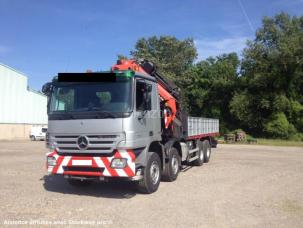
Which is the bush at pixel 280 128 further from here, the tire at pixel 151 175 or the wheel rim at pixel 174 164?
the tire at pixel 151 175

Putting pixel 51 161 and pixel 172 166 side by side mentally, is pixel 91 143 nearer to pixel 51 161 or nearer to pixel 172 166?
pixel 51 161

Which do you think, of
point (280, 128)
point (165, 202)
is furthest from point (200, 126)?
point (280, 128)

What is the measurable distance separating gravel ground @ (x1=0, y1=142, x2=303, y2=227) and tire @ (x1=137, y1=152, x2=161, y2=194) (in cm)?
19

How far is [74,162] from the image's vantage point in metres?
8.51

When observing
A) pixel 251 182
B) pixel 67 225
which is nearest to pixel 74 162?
pixel 67 225

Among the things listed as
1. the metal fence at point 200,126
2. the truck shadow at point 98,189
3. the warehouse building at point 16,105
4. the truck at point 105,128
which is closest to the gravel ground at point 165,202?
the truck shadow at point 98,189

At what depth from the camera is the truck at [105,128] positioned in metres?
8.23

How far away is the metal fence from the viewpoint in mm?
13070

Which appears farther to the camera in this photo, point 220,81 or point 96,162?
point 220,81

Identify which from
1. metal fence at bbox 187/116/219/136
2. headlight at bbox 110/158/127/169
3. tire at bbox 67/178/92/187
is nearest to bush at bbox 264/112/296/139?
metal fence at bbox 187/116/219/136

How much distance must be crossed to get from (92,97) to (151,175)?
242cm

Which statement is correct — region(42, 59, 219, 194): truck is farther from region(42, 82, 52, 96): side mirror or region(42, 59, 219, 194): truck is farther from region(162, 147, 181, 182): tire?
region(162, 147, 181, 182): tire

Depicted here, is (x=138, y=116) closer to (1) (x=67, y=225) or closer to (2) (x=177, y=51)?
(1) (x=67, y=225)

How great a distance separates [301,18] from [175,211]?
4261 centimetres
